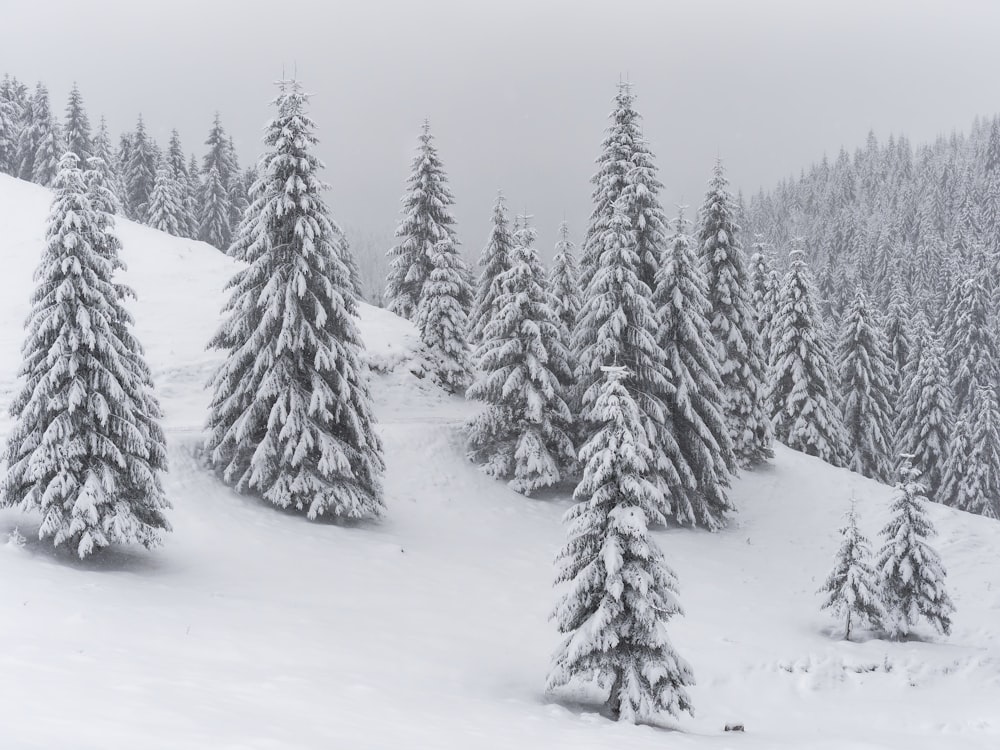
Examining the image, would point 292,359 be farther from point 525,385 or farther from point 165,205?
point 165,205

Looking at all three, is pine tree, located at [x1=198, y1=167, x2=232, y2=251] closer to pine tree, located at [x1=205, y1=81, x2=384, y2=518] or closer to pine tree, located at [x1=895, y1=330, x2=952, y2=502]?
pine tree, located at [x1=205, y1=81, x2=384, y2=518]

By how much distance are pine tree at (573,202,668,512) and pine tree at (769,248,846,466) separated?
15.0m

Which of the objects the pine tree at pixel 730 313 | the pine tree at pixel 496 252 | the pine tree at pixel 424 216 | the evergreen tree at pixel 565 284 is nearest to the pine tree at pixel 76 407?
the evergreen tree at pixel 565 284

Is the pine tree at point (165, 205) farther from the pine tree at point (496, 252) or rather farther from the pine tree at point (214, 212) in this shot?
the pine tree at point (496, 252)

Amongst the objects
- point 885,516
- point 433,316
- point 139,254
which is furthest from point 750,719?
point 139,254

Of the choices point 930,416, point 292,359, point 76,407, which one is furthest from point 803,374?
point 76,407

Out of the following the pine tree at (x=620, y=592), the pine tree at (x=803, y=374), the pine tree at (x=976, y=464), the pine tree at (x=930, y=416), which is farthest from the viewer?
the pine tree at (x=930, y=416)

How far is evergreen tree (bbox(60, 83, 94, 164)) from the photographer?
6681 centimetres

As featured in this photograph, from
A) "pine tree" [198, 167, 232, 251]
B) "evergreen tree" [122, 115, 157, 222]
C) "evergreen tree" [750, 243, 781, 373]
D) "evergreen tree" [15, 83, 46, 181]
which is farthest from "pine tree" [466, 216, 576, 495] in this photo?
"evergreen tree" [15, 83, 46, 181]

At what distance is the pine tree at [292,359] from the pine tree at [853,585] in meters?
14.0

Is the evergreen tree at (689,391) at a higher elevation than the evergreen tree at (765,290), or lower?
lower

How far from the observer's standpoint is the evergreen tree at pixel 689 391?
29.4 m

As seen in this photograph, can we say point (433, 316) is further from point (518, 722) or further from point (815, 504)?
point (518, 722)

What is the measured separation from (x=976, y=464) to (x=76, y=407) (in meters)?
50.5
